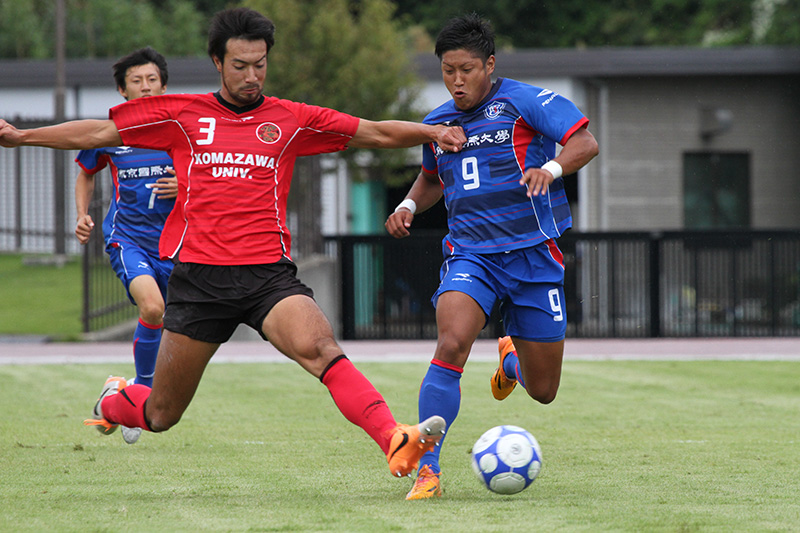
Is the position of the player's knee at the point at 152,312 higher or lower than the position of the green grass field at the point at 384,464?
higher

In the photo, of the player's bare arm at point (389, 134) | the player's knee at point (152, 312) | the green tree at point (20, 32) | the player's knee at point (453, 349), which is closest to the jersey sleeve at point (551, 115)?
the player's bare arm at point (389, 134)

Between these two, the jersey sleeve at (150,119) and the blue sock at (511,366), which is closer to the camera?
the jersey sleeve at (150,119)

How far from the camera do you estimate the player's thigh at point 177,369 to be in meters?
5.07

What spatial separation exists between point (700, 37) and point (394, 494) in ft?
135

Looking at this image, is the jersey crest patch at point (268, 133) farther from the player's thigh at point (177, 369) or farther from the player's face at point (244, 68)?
the player's thigh at point (177, 369)

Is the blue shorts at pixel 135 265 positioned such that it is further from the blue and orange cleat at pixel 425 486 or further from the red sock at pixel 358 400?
the blue and orange cleat at pixel 425 486

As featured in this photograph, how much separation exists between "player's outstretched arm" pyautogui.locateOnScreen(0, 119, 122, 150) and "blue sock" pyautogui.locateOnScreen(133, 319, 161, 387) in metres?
2.36

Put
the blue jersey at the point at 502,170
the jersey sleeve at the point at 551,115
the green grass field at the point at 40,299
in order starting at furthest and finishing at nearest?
the green grass field at the point at 40,299 → the blue jersey at the point at 502,170 → the jersey sleeve at the point at 551,115

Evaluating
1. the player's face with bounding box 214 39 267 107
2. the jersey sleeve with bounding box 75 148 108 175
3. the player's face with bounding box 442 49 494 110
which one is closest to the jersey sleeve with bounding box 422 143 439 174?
the player's face with bounding box 442 49 494 110

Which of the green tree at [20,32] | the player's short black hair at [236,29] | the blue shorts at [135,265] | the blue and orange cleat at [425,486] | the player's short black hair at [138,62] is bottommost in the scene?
the blue and orange cleat at [425,486]

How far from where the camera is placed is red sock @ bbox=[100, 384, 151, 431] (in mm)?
5504

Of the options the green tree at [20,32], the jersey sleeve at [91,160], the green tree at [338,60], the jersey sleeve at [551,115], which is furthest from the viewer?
the green tree at [20,32]

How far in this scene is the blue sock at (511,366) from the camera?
6344 millimetres

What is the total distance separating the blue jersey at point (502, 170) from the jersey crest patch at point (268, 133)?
38.6 inches
